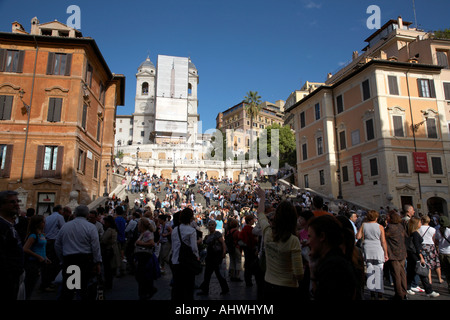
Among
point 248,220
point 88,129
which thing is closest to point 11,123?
point 88,129

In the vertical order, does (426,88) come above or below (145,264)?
above

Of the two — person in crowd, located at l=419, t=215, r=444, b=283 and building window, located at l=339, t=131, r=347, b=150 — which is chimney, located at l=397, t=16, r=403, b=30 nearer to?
building window, located at l=339, t=131, r=347, b=150

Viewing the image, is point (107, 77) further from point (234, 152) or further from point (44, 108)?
point (234, 152)

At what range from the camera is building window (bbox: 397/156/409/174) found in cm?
2445

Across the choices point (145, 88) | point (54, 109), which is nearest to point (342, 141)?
point (54, 109)

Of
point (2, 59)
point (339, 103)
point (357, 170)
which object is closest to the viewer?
point (2, 59)

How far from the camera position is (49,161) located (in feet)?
65.5

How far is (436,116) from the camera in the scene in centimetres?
2631

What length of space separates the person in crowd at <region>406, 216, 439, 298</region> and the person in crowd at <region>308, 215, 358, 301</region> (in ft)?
19.7

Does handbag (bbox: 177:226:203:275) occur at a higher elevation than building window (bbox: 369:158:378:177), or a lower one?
lower

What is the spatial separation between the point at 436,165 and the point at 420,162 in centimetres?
166

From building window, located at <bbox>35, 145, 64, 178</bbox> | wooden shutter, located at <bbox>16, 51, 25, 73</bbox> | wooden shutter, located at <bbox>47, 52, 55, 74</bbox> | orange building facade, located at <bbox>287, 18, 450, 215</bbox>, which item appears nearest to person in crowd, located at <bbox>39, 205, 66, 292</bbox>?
building window, located at <bbox>35, 145, 64, 178</bbox>

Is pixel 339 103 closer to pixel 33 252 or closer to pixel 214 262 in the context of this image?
pixel 214 262
